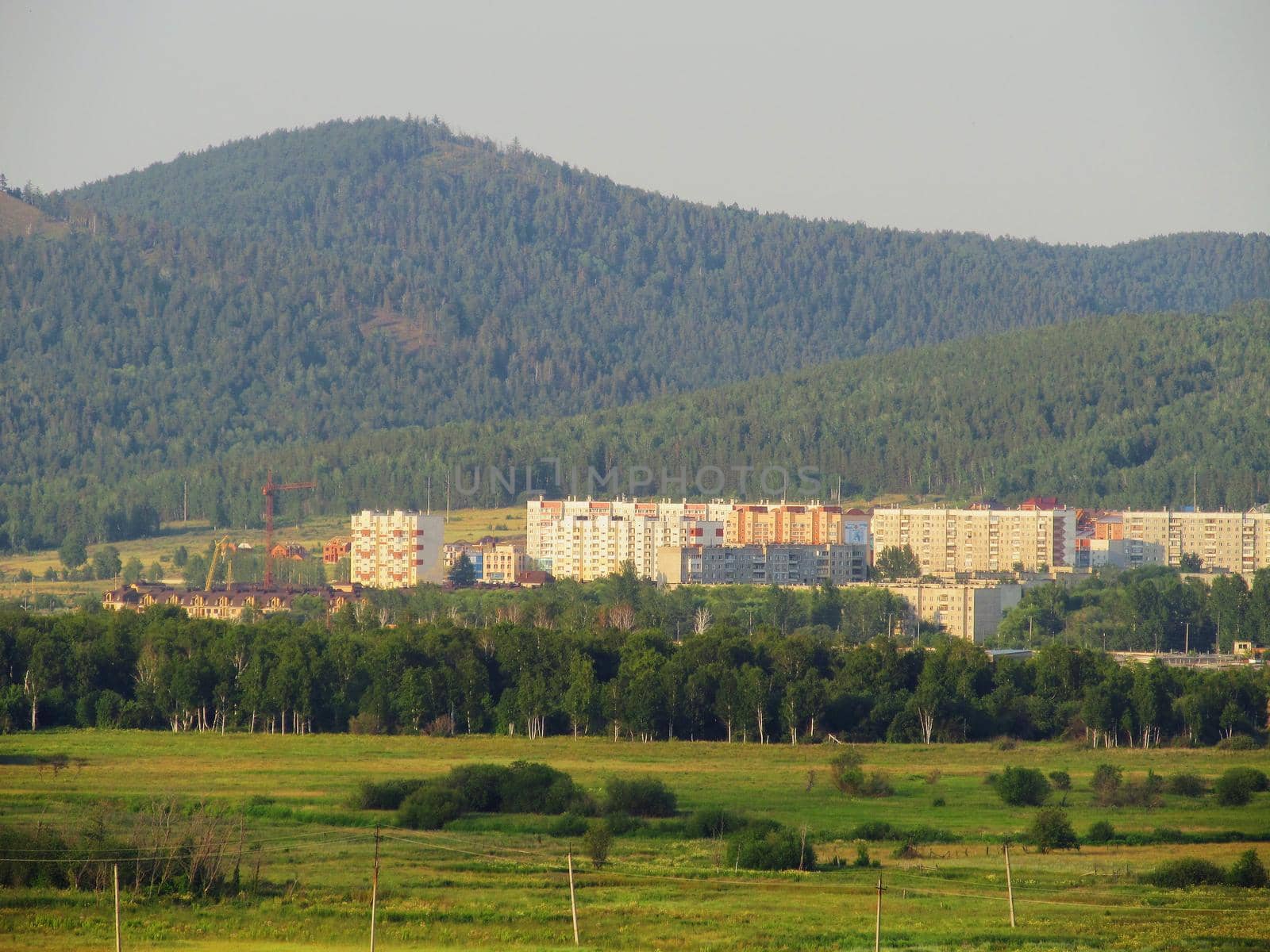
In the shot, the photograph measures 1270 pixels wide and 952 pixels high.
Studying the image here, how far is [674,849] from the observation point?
42.1 metres

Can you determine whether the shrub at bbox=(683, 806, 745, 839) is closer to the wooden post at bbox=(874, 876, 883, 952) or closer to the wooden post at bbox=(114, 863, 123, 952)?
the wooden post at bbox=(874, 876, 883, 952)

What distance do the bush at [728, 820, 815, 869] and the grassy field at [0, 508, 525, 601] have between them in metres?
82.4

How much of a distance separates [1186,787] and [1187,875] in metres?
10.6

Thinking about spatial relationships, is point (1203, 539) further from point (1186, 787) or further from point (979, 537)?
point (1186, 787)

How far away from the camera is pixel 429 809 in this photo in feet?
148

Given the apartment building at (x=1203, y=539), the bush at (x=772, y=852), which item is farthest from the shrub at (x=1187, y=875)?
the apartment building at (x=1203, y=539)

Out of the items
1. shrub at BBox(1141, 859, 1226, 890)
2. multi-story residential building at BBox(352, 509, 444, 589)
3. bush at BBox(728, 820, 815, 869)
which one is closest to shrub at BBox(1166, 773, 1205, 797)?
shrub at BBox(1141, 859, 1226, 890)

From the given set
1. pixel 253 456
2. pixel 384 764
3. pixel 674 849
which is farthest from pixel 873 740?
pixel 253 456

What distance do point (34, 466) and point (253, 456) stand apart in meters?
24.4

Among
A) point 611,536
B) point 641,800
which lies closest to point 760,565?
point 611,536

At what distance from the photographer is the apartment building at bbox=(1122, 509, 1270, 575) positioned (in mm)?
120500

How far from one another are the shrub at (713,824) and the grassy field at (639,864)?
0.45 metres

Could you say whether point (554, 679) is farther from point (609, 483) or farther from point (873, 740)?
point (609, 483)

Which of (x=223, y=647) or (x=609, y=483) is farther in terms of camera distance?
(x=609, y=483)
